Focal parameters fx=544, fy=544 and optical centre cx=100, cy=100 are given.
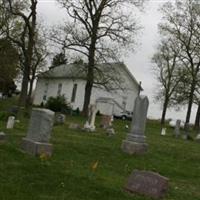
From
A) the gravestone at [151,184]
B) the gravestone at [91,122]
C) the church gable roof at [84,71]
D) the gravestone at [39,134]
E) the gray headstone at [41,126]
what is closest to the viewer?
the gravestone at [151,184]

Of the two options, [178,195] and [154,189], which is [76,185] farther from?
[178,195]

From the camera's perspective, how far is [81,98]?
207 ft

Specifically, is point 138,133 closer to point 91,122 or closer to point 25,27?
point 91,122

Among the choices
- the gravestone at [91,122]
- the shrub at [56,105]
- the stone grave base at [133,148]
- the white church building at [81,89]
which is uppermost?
the white church building at [81,89]

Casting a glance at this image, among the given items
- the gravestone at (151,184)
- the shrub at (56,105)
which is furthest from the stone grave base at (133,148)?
the shrub at (56,105)

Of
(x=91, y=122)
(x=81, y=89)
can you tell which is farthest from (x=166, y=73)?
(x=91, y=122)

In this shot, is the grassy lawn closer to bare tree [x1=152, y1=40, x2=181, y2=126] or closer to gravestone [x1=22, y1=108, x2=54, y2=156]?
gravestone [x1=22, y1=108, x2=54, y2=156]

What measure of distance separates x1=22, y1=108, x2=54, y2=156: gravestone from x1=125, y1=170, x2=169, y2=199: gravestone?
3.57 metres

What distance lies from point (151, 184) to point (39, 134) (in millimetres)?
4267

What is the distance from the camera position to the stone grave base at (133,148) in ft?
54.1

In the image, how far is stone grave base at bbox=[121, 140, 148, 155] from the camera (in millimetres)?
16500

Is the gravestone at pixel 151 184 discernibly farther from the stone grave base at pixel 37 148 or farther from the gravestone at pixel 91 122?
the gravestone at pixel 91 122

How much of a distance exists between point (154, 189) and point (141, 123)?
8190mm

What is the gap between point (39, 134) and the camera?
13.0 metres
